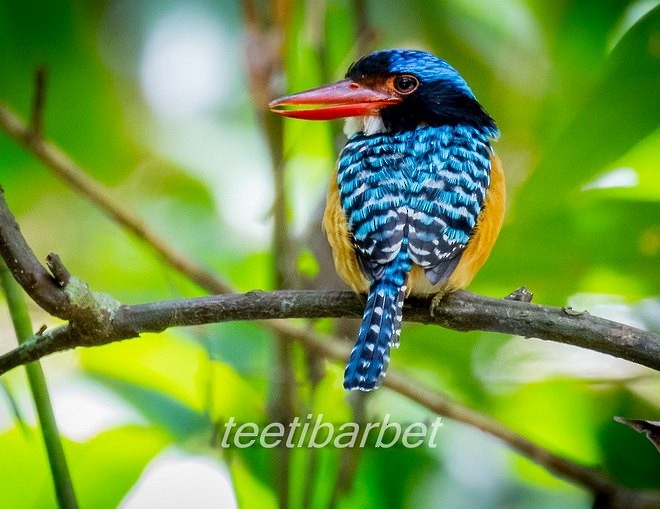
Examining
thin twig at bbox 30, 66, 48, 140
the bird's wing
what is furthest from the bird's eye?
thin twig at bbox 30, 66, 48, 140

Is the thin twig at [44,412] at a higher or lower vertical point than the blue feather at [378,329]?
lower

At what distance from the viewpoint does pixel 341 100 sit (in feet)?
4.78

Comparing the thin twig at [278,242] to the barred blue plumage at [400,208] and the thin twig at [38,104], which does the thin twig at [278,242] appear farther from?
the thin twig at [38,104]

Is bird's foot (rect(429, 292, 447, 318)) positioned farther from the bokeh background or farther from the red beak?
the bokeh background

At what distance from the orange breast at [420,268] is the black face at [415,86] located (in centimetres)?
15

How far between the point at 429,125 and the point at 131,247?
Result: 1000mm

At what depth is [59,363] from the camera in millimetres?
1997

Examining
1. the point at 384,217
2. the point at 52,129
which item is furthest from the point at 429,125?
the point at 52,129

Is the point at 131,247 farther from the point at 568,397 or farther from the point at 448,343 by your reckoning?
the point at 568,397

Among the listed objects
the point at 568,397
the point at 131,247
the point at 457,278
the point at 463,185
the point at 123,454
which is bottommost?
the point at 123,454

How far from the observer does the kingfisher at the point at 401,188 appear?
4.05 feet

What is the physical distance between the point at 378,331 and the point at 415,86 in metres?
0.54

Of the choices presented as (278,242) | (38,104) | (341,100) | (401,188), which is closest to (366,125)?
(341,100)

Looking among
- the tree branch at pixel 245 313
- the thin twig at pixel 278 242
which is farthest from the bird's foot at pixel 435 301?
the thin twig at pixel 278 242
